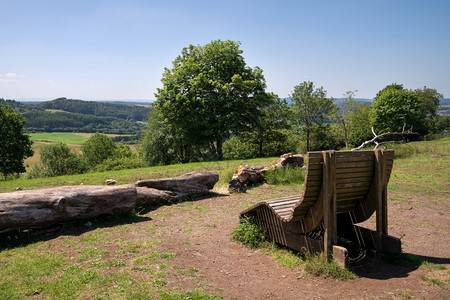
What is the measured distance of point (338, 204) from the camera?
17.3ft

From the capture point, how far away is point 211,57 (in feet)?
95.1

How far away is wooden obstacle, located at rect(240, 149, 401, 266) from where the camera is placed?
4719 millimetres

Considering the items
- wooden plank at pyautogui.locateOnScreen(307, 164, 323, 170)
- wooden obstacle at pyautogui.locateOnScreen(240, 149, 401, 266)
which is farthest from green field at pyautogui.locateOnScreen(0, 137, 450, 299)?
wooden plank at pyautogui.locateOnScreen(307, 164, 323, 170)

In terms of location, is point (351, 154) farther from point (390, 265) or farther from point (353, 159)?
point (390, 265)

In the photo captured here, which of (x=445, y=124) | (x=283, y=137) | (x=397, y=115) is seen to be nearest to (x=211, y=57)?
(x=283, y=137)

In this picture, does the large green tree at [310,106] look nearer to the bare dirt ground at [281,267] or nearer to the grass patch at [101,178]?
the grass patch at [101,178]

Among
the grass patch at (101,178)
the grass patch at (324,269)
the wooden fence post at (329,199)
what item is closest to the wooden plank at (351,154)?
the wooden fence post at (329,199)

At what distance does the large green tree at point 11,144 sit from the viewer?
31422 millimetres

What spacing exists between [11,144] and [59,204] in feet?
100

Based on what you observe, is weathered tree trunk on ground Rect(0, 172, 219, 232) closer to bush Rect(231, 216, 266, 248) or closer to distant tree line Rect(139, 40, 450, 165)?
bush Rect(231, 216, 266, 248)

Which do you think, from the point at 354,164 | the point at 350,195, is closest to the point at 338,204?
the point at 350,195

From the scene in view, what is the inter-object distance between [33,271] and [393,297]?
17.8ft

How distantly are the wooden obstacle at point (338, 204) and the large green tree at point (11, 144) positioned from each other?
34.6 meters

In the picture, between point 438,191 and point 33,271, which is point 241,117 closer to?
point 438,191
